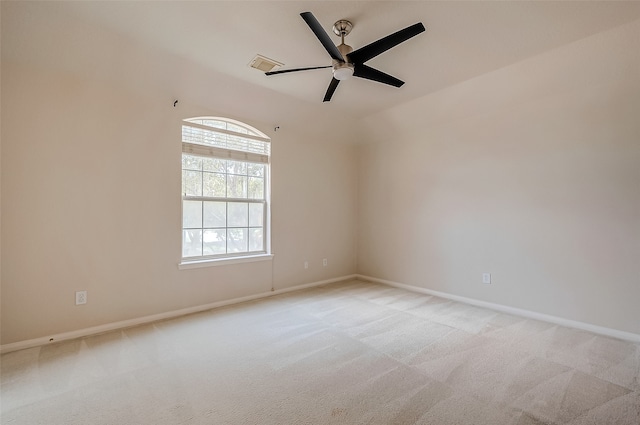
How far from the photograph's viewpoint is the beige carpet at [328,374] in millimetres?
1732

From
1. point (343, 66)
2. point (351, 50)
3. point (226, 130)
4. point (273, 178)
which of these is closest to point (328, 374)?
point (343, 66)

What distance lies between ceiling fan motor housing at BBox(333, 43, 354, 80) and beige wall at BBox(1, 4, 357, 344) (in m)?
1.47

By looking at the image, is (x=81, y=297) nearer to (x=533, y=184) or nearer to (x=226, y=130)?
(x=226, y=130)

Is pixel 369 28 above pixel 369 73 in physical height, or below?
above

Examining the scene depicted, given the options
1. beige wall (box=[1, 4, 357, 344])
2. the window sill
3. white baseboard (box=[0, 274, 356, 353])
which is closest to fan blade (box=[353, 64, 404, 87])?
beige wall (box=[1, 4, 357, 344])

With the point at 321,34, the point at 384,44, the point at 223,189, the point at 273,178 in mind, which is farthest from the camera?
the point at 273,178

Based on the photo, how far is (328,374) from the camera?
7.06 feet

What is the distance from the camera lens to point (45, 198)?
2.63m

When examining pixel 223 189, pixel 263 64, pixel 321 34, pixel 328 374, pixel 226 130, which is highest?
pixel 263 64

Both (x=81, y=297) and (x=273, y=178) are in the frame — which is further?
(x=273, y=178)

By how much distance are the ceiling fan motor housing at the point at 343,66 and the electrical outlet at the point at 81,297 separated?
3104 mm

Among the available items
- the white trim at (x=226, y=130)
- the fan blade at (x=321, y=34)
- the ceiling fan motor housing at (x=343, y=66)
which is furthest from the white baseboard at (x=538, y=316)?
the fan blade at (x=321, y=34)

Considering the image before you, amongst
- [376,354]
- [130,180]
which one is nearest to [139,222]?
[130,180]

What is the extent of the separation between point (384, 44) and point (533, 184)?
97.6 inches
